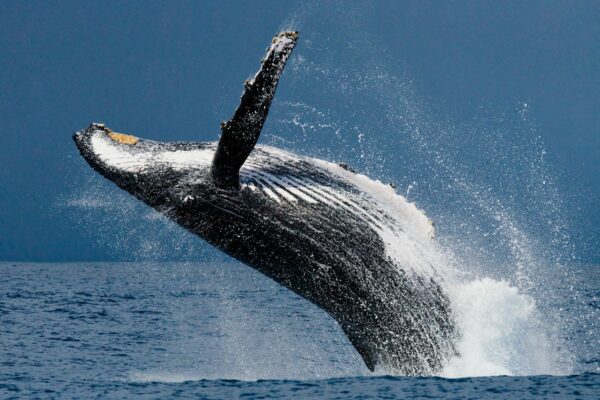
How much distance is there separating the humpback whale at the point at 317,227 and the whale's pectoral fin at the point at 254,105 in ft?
0.63

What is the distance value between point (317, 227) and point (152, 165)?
190 cm

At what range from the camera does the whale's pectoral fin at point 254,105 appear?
8.15 metres

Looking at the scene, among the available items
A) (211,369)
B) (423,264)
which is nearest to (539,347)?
(423,264)

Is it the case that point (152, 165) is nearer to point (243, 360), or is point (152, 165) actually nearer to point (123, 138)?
point (123, 138)

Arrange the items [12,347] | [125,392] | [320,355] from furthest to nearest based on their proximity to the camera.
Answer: [12,347] < [320,355] < [125,392]

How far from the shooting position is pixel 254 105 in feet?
26.9

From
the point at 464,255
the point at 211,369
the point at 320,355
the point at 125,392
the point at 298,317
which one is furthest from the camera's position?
the point at 298,317

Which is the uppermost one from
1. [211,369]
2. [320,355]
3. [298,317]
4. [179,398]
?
[298,317]

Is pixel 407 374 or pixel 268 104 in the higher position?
pixel 268 104

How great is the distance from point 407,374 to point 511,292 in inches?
74.3

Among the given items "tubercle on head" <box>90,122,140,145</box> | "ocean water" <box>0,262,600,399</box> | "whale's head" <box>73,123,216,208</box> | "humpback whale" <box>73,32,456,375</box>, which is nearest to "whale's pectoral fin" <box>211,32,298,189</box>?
"humpback whale" <box>73,32,456,375</box>

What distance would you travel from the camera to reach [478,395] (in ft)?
33.7

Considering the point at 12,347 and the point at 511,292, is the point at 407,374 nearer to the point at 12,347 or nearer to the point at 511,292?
the point at 511,292

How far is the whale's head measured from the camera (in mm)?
8945
